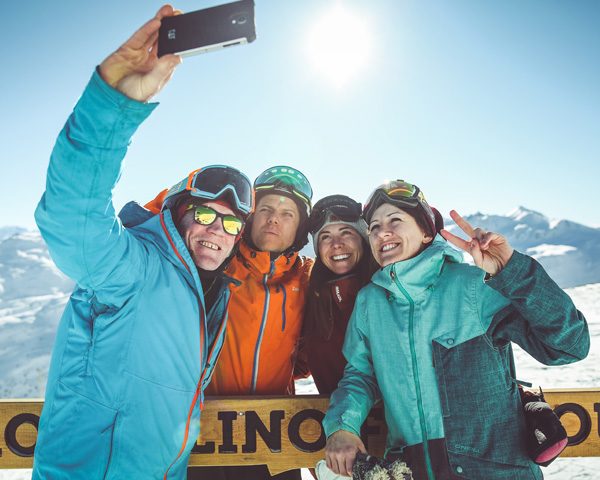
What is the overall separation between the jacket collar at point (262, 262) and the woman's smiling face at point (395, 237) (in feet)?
2.66

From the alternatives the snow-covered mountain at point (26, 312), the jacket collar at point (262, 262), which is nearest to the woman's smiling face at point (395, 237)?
the jacket collar at point (262, 262)

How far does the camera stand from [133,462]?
1885 millimetres

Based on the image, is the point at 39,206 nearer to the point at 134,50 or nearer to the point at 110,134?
the point at 110,134

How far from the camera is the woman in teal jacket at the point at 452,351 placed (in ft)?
6.22

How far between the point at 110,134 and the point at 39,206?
410mm

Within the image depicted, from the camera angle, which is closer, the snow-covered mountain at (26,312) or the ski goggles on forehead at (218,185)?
the ski goggles on forehead at (218,185)

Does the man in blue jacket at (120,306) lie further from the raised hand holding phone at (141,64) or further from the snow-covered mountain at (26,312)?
the snow-covered mountain at (26,312)

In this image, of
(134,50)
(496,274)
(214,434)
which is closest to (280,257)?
(214,434)

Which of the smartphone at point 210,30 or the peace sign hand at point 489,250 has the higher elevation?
the smartphone at point 210,30

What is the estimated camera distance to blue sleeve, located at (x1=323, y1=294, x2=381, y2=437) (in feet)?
7.30

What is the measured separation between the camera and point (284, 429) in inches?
107

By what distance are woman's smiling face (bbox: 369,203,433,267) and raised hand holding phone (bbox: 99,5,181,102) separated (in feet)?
5.13

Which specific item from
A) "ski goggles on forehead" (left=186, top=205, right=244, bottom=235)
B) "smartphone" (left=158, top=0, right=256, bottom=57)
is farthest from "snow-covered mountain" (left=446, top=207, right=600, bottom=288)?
"smartphone" (left=158, top=0, right=256, bottom=57)

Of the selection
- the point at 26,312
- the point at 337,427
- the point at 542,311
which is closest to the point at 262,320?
the point at 337,427
